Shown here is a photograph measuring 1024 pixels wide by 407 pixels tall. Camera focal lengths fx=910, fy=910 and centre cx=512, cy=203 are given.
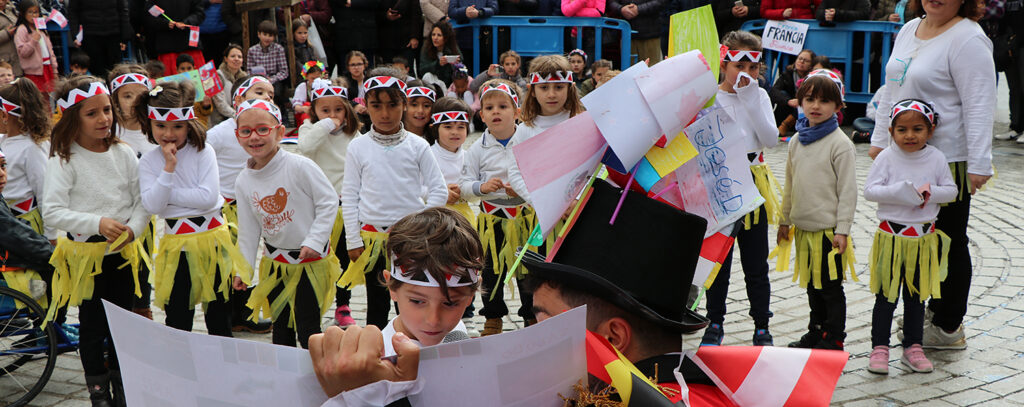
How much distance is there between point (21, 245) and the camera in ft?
16.0

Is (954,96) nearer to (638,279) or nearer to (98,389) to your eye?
(638,279)

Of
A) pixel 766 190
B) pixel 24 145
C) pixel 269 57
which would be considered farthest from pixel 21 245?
pixel 269 57

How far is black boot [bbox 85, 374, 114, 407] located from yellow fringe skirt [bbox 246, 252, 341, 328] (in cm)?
81

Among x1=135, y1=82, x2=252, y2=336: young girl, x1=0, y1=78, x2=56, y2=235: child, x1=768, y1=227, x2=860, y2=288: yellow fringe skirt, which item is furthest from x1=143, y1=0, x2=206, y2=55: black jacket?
x1=768, y1=227, x2=860, y2=288: yellow fringe skirt

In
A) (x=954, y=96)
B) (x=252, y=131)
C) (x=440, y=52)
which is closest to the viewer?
(x=252, y=131)

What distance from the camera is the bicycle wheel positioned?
4.81 meters

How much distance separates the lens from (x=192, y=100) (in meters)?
4.97

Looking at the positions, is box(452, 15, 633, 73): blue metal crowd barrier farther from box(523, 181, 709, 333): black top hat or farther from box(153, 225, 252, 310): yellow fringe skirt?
box(523, 181, 709, 333): black top hat

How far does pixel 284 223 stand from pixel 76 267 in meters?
1.11

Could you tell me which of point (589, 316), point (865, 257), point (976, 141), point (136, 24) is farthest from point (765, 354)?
point (136, 24)

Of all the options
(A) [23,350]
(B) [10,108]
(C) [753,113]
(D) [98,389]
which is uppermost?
(B) [10,108]

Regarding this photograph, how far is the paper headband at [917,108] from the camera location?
16.2 feet

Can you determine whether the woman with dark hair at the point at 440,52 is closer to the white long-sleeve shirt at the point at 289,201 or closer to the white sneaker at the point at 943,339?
the white long-sleeve shirt at the point at 289,201

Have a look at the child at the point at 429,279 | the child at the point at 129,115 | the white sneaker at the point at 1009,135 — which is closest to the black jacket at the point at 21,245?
the child at the point at 129,115
